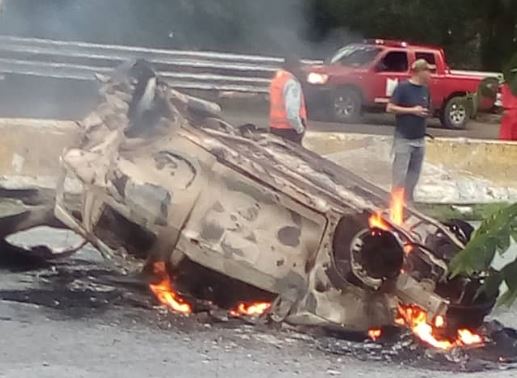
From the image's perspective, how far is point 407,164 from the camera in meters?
11.1

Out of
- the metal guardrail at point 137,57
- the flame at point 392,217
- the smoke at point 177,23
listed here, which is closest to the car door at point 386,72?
the smoke at point 177,23

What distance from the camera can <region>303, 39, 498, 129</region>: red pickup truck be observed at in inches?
904

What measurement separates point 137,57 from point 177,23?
501 cm

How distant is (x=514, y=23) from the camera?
206 centimetres

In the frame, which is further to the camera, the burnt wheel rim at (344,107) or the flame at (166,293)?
the burnt wheel rim at (344,107)

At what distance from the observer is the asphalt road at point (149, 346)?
555 cm

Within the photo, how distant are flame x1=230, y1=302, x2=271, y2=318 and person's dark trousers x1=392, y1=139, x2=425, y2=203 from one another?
14.8 ft

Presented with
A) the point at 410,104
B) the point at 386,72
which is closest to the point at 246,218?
the point at 410,104

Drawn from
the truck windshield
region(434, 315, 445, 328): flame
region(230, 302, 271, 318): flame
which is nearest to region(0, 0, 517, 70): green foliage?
the truck windshield

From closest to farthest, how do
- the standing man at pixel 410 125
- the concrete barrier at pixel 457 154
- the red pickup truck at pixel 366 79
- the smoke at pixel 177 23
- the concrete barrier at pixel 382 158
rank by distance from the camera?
the standing man at pixel 410 125, the concrete barrier at pixel 382 158, the concrete barrier at pixel 457 154, the smoke at pixel 177 23, the red pickup truck at pixel 366 79

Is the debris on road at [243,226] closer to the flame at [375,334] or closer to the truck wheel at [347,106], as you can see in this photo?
the flame at [375,334]

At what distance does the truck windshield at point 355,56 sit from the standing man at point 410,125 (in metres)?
12.2

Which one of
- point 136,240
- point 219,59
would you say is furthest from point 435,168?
point 219,59

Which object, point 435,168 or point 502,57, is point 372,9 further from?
point 502,57
